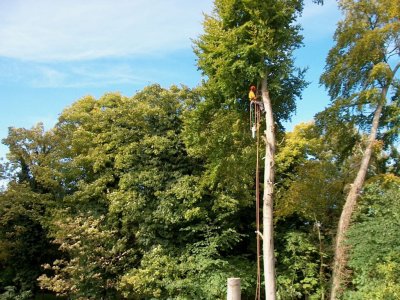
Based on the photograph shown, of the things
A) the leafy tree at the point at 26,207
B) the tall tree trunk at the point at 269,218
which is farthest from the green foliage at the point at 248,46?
the leafy tree at the point at 26,207

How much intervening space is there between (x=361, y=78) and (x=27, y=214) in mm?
12840

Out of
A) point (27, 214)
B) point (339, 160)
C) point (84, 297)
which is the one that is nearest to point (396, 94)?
point (339, 160)

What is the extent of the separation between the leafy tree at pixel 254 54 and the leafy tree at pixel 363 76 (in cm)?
248

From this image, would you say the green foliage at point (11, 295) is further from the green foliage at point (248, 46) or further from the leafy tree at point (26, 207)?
the green foliage at point (248, 46)

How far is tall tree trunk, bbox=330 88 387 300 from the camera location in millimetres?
10016

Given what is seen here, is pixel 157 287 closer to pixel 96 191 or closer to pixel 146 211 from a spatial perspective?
pixel 146 211

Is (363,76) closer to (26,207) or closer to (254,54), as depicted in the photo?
(254,54)

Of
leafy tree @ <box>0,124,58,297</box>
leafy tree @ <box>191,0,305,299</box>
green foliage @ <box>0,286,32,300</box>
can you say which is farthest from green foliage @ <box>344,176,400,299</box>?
leafy tree @ <box>0,124,58,297</box>

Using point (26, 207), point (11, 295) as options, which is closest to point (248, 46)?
point (11, 295)

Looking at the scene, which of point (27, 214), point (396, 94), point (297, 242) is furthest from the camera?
point (27, 214)

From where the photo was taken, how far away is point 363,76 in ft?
37.0

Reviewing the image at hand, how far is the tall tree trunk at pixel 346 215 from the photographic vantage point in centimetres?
1002

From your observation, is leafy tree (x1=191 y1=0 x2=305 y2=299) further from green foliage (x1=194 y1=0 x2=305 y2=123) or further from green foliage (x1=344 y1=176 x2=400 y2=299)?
green foliage (x1=344 y1=176 x2=400 y2=299)

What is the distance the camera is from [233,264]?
1283 centimetres
